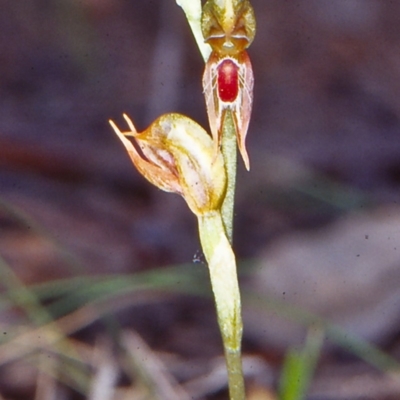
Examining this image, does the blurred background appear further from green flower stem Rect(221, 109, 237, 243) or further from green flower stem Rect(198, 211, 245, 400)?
green flower stem Rect(221, 109, 237, 243)

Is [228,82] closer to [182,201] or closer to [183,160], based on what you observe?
[183,160]

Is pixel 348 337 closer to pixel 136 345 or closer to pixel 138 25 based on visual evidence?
pixel 136 345

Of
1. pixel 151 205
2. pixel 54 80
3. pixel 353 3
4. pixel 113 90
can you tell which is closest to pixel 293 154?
pixel 151 205

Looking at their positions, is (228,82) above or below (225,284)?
above


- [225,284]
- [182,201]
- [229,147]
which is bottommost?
[225,284]

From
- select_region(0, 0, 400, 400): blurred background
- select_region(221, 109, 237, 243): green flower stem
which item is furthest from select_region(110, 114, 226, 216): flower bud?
select_region(0, 0, 400, 400): blurred background

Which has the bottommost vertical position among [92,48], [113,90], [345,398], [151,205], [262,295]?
[345,398]

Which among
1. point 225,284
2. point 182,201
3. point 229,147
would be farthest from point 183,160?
point 182,201
